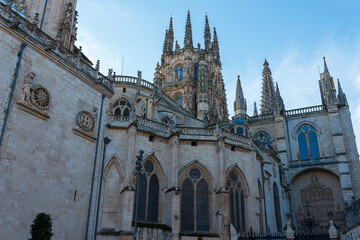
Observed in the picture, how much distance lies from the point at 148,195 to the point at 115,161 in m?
3.20

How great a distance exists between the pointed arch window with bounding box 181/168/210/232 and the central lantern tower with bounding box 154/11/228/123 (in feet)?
Result: 82.1

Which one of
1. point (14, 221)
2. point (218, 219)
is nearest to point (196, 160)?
point (218, 219)

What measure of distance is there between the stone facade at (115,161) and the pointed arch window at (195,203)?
7 centimetres

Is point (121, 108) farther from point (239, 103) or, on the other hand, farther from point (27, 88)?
point (239, 103)

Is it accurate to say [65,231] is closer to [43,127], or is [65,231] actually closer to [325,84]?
[43,127]

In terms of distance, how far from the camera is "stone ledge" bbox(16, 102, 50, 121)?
15.1m

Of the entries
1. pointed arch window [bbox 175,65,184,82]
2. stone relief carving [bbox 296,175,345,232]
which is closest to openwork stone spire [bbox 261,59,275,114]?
pointed arch window [bbox 175,65,184,82]

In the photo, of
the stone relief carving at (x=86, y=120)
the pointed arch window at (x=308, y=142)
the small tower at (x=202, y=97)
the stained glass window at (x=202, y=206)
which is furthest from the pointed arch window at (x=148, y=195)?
the pointed arch window at (x=308, y=142)

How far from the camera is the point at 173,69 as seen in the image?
54.6 metres

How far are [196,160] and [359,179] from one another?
21164 mm

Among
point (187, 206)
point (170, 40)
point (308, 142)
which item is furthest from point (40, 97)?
point (170, 40)

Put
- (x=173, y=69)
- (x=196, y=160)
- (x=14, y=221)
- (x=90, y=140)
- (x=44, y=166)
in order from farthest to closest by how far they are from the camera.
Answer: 1. (x=173, y=69)
2. (x=196, y=160)
3. (x=90, y=140)
4. (x=44, y=166)
5. (x=14, y=221)

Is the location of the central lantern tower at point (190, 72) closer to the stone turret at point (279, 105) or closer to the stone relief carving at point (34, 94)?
the stone turret at point (279, 105)

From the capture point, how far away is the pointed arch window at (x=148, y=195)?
20.4 metres
